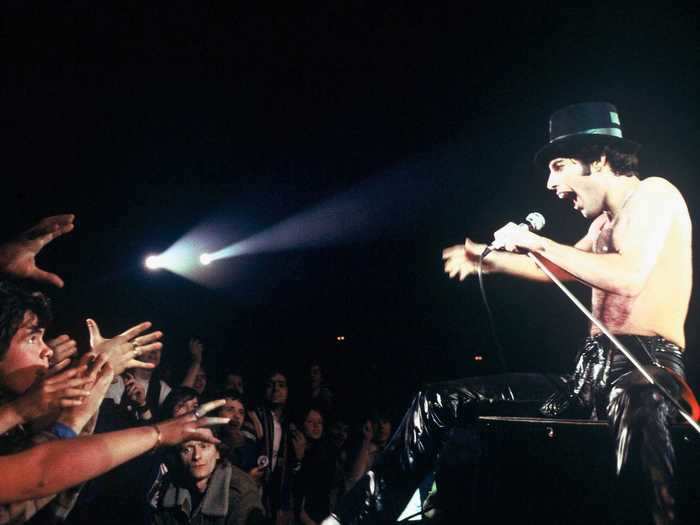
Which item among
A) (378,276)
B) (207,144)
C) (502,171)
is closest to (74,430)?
(207,144)

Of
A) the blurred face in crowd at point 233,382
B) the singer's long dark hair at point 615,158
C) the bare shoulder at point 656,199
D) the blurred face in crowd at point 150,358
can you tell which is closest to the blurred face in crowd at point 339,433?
the blurred face in crowd at point 233,382

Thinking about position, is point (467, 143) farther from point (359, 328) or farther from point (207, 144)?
point (359, 328)

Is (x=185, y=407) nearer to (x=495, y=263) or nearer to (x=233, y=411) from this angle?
(x=233, y=411)

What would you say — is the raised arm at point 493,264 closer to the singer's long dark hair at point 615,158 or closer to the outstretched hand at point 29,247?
the singer's long dark hair at point 615,158

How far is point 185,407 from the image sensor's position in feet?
11.4

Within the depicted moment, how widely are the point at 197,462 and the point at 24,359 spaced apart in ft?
3.86

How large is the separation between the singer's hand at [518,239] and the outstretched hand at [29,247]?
2.22 metres

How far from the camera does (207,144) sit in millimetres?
6219

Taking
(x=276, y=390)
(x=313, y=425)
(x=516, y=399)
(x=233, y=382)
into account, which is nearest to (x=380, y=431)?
(x=313, y=425)

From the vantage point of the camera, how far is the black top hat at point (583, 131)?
9.43 ft

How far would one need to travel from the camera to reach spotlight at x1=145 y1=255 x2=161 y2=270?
633 centimetres

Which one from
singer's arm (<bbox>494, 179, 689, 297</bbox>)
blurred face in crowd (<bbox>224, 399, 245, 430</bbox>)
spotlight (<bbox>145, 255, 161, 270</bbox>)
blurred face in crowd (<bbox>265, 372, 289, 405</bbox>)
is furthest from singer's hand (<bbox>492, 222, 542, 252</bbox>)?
spotlight (<bbox>145, 255, 161, 270</bbox>)

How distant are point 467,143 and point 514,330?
111 inches

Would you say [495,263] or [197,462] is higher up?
[495,263]
